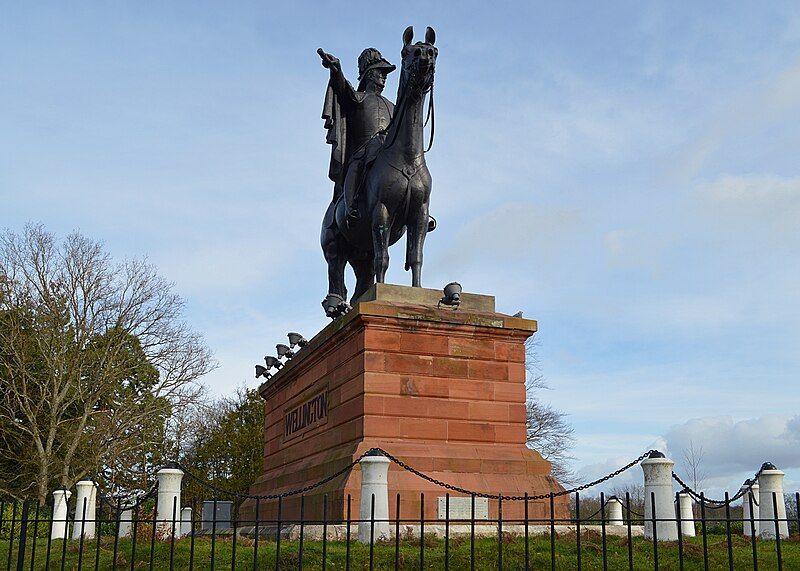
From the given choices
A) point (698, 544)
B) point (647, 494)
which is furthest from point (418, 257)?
point (698, 544)

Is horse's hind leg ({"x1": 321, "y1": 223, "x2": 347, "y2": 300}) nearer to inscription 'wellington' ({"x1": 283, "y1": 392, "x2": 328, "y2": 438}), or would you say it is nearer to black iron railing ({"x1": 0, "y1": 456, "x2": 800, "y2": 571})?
inscription 'wellington' ({"x1": 283, "y1": 392, "x2": 328, "y2": 438})

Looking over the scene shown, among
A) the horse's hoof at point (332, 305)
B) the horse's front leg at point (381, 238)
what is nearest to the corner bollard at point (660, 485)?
the horse's front leg at point (381, 238)

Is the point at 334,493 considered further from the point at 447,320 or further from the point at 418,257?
the point at 418,257

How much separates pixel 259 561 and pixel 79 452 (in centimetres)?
2555

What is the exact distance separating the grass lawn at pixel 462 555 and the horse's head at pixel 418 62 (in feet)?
22.1

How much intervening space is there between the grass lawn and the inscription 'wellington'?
3783mm

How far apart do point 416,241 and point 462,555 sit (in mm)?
6316

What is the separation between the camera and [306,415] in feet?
50.0

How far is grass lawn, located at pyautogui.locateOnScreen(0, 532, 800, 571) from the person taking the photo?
8.68 meters

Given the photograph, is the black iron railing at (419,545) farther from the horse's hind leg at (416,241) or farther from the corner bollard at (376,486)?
the horse's hind leg at (416,241)

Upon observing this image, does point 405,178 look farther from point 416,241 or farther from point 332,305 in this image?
point 332,305

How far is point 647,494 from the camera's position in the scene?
416 inches

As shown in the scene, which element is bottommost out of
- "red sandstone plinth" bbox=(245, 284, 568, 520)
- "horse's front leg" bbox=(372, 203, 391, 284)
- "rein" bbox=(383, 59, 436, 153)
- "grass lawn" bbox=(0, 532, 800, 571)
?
"grass lawn" bbox=(0, 532, 800, 571)

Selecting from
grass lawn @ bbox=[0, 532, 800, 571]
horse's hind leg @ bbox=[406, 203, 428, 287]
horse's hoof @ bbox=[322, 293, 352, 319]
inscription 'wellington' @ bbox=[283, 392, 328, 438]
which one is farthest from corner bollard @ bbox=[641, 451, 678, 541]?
horse's hoof @ bbox=[322, 293, 352, 319]
